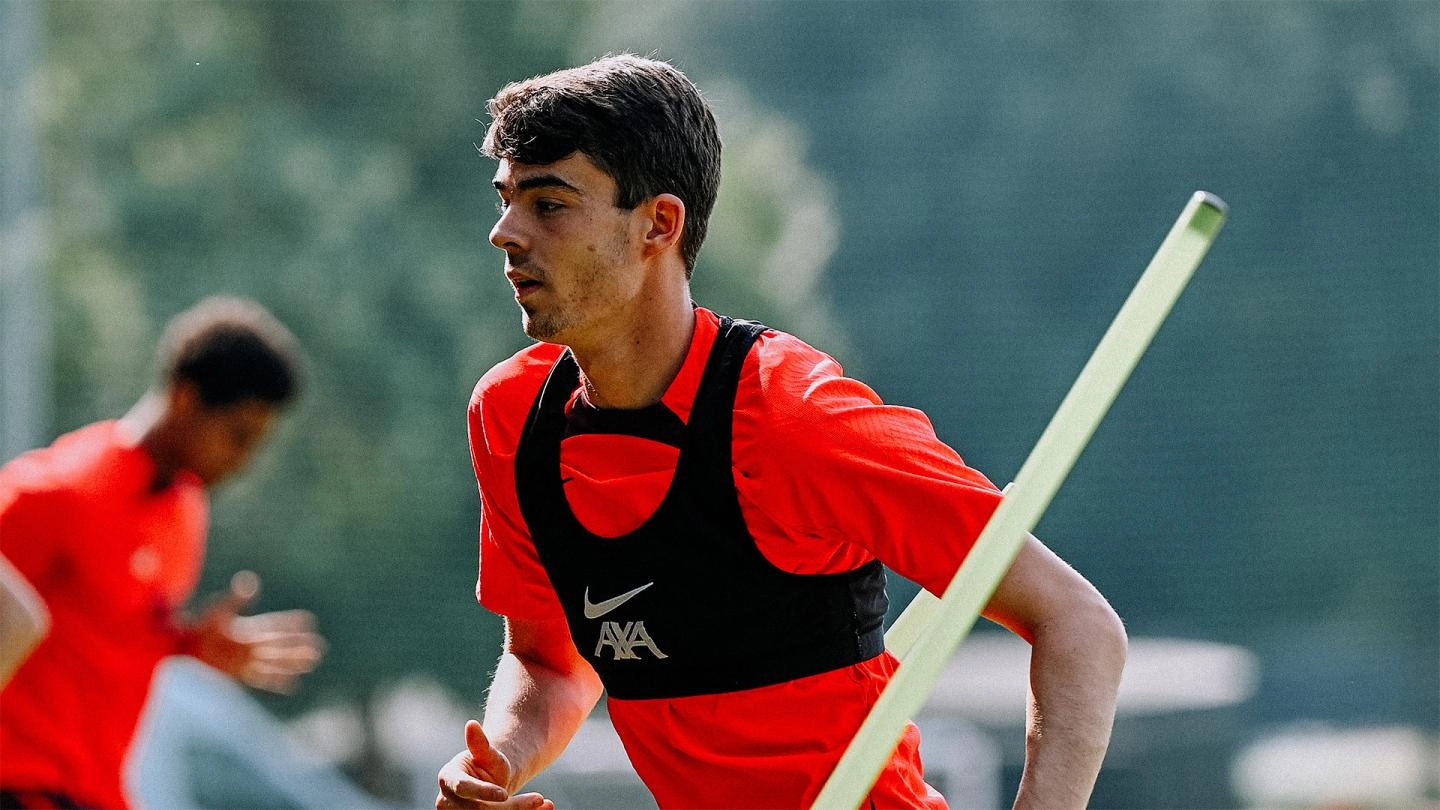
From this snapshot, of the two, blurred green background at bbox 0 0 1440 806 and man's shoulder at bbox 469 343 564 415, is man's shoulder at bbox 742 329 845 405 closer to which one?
man's shoulder at bbox 469 343 564 415

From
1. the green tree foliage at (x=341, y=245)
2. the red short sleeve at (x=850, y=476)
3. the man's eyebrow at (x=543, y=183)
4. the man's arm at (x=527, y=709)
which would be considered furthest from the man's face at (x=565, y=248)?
the green tree foliage at (x=341, y=245)

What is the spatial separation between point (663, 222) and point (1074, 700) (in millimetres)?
941

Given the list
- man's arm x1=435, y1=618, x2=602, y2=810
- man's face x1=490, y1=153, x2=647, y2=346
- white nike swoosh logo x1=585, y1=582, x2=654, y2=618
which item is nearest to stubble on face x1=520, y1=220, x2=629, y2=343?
man's face x1=490, y1=153, x2=647, y2=346

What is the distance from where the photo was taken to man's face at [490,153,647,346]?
281cm

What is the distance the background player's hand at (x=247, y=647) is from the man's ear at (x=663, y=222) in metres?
2.83

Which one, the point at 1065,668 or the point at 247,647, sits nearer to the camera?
the point at 1065,668

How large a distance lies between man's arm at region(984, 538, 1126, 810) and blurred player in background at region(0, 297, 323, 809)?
9.79 ft

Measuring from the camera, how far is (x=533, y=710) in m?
3.07

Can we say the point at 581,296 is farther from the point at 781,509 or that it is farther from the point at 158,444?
the point at 158,444

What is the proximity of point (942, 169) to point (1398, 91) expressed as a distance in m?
3.07

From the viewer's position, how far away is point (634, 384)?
2.87 metres

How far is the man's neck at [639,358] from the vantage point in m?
2.86

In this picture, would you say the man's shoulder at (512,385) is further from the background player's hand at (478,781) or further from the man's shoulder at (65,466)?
the man's shoulder at (65,466)

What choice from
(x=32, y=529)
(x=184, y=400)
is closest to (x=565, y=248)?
(x=32, y=529)
